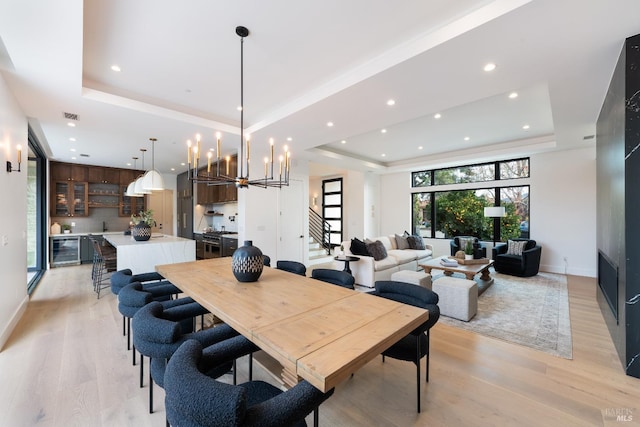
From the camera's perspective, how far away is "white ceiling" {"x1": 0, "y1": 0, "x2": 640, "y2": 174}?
2227mm

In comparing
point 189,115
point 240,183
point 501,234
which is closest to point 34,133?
point 189,115

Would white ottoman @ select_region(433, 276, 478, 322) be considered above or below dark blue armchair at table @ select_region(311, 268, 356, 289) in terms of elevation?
below

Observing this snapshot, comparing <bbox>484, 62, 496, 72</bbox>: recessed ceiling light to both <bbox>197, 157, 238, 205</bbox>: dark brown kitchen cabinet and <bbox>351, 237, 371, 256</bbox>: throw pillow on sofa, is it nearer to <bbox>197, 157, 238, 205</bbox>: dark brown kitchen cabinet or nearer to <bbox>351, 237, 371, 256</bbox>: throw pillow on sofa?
<bbox>351, 237, 371, 256</bbox>: throw pillow on sofa

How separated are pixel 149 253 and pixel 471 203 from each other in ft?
26.5

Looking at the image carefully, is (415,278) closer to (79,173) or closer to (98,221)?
(98,221)

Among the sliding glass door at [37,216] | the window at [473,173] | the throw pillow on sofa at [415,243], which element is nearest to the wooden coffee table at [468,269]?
the throw pillow on sofa at [415,243]

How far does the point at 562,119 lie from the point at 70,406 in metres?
6.74

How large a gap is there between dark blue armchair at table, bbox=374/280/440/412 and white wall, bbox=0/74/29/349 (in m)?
3.95

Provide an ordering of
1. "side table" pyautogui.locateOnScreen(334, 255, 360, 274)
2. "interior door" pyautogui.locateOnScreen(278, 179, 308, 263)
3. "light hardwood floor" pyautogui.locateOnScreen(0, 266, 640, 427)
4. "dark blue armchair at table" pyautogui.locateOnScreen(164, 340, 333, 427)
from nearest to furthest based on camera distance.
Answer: "dark blue armchair at table" pyautogui.locateOnScreen(164, 340, 333, 427) → "light hardwood floor" pyautogui.locateOnScreen(0, 266, 640, 427) → "side table" pyautogui.locateOnScreen(334, 255, 360, 274) → "interior door" pyautogui.locateOnScreen(278, 179, 308, 263)

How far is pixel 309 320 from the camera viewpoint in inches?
59.9

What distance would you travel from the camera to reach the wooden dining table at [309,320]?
3.70 feet

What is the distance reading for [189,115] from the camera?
437 centimetres

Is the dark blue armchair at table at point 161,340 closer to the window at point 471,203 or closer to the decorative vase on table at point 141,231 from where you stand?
the decorative vase on table at point 141,231

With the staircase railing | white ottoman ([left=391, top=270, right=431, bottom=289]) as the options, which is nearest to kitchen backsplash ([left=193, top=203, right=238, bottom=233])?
the staircase railing
